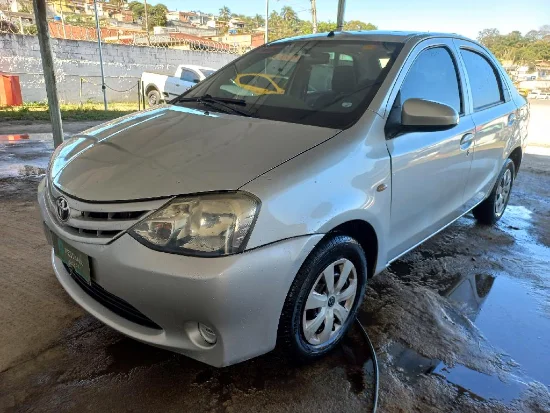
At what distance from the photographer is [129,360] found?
7.14 ft

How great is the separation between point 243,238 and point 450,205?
79.7 inches

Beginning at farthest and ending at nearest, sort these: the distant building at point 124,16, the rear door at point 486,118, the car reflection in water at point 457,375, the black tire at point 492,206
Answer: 1. the distant building at point 124,16
2. the black tire at point 492,206
3. the rear door at point 486,118
4. the car reflection in water at point 457,375

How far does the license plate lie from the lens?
1.91 metres

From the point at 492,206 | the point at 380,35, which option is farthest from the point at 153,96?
the point at 380,35

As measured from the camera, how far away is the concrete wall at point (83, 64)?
15.3m

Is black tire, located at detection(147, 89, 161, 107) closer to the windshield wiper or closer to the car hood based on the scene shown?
the windshield wiper

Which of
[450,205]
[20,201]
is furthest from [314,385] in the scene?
[20,201]

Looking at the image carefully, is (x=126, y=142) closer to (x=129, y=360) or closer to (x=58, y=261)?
(x=58, y=261)

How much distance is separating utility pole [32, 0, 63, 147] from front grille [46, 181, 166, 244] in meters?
4.00

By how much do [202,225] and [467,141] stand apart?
7.37ft

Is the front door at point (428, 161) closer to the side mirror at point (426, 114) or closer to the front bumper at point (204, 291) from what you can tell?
the side mirror at point (426, 114)

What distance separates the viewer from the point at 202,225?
5.72 feet

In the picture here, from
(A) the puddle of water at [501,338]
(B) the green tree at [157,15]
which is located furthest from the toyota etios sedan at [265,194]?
(B) the green tree at [157,15]

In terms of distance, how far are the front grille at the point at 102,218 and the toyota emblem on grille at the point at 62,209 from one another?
0.9 inches
